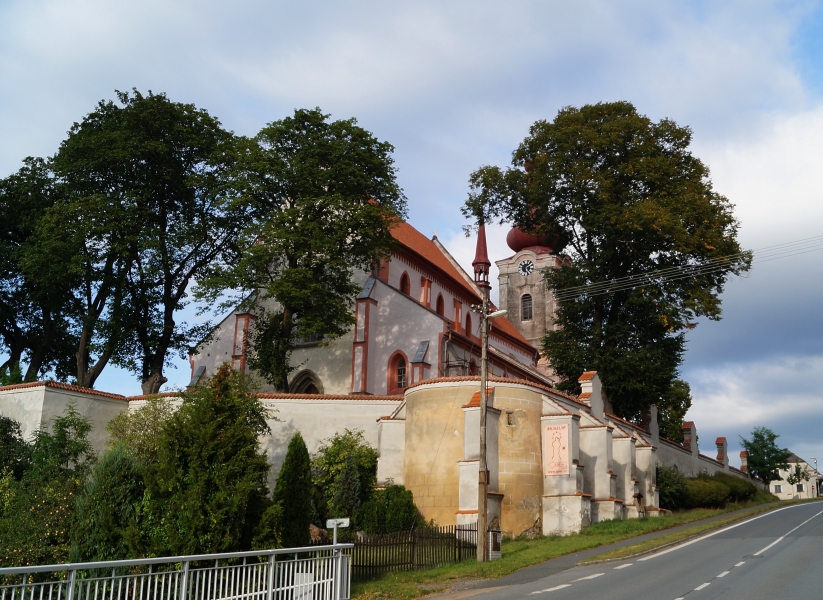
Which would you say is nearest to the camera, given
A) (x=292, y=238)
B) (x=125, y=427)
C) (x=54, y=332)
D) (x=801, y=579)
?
(x=801, y=579)

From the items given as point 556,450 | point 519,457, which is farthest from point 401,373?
point 556,450

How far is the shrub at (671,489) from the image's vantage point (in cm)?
3597

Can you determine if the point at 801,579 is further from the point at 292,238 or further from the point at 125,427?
the point at 292,238

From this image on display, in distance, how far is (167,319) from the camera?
37.7m

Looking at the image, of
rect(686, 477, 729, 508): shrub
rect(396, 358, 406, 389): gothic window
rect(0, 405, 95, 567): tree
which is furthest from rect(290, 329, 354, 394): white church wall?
rect(686, 477, 729, 508): shrub

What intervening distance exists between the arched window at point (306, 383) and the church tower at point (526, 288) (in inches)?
1161

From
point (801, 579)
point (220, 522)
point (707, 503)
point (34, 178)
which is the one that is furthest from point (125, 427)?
point (707, 503)

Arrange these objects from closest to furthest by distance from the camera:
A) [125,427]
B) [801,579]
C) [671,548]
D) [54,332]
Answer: [801,579] < [671,548] < [125,427] < [54,332]

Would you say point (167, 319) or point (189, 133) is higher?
point (189, 133)

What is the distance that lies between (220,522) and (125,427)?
12842mm

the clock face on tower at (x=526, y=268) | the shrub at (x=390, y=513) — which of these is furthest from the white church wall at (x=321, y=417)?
the clock face on tower at (x=526, y=268)

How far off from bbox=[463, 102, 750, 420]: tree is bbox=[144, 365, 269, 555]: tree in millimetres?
22762

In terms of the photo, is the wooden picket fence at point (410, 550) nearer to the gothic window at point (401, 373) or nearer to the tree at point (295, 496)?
the tree at point (295, 496)

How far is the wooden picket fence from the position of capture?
749 inches
